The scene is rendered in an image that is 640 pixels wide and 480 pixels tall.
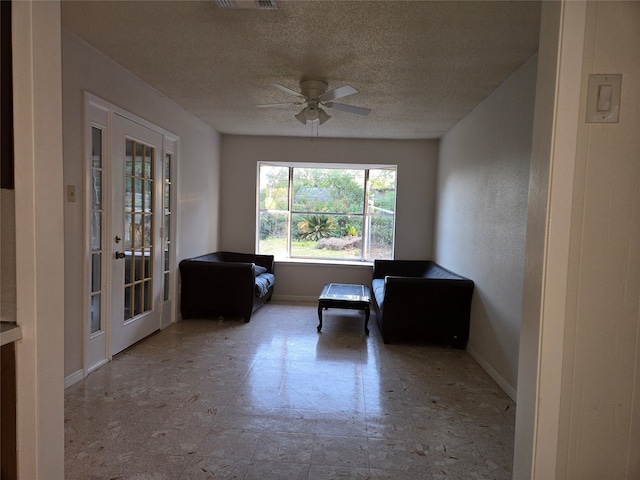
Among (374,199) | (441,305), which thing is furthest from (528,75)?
(374,199)

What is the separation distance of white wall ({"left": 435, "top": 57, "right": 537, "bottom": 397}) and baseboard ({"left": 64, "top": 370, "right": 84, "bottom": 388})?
3.28 metres

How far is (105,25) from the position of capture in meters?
2.61

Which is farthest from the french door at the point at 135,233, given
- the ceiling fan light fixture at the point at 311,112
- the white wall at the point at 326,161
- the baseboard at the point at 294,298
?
the baseboard at the point at 294,298

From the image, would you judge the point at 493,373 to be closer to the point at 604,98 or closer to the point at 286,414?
the point at 286,414

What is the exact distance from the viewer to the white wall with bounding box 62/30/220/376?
2.79 meters

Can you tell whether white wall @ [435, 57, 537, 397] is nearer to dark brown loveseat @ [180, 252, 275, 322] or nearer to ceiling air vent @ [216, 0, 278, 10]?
ceiling air vent @ [216, 0, 278, 10]

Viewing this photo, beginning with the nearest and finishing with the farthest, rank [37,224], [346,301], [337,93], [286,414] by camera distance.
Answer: [37,224] → [286,414] → [337,93] → [346,301]

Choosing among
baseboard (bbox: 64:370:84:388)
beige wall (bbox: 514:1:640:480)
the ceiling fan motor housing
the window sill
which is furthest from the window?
beige wall (bbox: 514:1:640:480)

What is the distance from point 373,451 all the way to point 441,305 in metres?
2.15

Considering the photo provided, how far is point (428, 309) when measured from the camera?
4082mm

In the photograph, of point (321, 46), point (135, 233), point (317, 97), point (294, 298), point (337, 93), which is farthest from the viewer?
point (294, 298)

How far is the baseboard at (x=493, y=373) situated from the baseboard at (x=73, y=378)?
3.27 metres

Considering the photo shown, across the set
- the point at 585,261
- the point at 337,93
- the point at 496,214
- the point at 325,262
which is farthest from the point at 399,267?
the point at 585,261

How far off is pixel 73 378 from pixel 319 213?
445 cm
